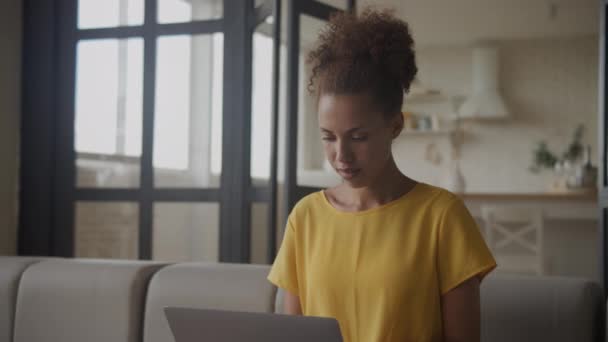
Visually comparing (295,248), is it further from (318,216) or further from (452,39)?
(452,39)

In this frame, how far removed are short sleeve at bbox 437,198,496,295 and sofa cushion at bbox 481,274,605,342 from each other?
0.28m

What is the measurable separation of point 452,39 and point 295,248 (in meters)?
6.60

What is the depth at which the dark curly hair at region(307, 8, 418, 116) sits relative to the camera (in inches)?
43.7

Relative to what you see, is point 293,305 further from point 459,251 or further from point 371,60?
point 371,60

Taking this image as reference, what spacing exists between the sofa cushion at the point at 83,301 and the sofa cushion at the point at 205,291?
0.04 metres

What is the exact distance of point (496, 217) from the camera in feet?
17.3

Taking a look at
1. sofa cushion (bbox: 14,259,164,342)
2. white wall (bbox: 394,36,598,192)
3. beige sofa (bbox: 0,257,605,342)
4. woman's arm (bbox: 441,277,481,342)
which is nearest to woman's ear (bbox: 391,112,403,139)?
woman's arm (bbox: 441,277,481,342)

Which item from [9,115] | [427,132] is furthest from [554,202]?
[9,115]

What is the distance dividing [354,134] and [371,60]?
A: 4.7 inches

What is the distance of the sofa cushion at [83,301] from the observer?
1.66 meters

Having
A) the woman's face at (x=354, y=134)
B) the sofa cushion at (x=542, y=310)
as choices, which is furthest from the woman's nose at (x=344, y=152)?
the sofa cushion at (x=542, y=310)

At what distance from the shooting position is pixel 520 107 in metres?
7.60

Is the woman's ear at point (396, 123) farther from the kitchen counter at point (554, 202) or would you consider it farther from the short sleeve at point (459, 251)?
the kitchen counter at point (554, 202)

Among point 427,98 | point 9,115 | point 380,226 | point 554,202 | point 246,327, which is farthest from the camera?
point 427,98
